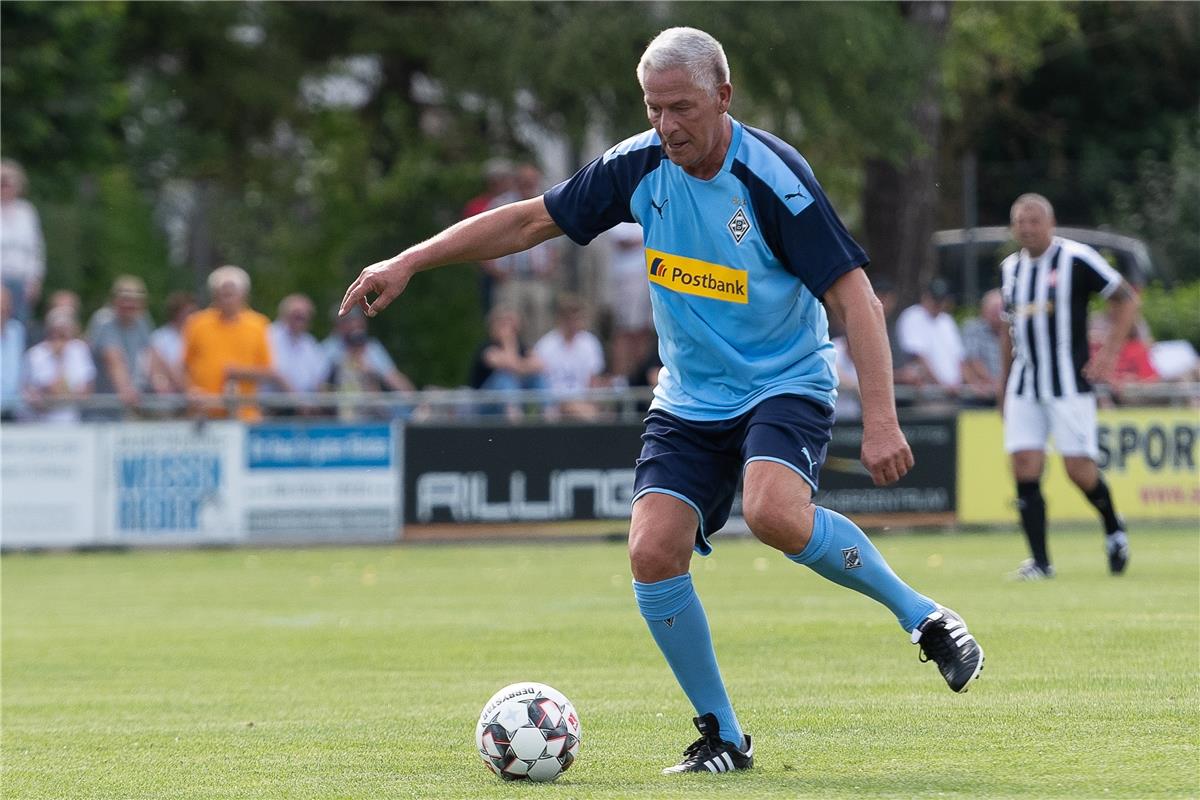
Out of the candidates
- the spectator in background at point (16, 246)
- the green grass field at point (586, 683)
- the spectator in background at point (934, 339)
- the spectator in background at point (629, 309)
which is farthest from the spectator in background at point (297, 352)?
the spectator in background at point (934, 339)

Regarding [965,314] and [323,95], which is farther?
[323,95]

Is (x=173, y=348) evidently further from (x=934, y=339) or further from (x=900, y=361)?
(x=934, y=339)

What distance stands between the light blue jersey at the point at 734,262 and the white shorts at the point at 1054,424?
7.10 meters

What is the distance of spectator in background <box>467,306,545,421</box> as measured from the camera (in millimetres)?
19141

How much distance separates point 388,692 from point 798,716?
208 cm

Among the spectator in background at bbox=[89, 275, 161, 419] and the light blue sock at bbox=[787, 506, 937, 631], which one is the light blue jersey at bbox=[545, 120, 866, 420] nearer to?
the light blue sock at bbox=[787, 506, 937, 631]

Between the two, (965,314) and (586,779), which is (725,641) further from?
(965,314)

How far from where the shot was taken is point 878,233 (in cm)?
2600

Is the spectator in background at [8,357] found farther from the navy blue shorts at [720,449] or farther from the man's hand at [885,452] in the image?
the man's hand at [885,452]

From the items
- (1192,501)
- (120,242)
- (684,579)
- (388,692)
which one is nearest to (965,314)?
(1192,501)

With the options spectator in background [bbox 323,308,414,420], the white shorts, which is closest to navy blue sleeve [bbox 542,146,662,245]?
the white shorts

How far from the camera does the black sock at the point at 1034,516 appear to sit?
13188 millimetres

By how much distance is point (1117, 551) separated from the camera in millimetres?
13281

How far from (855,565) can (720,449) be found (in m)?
0.57
